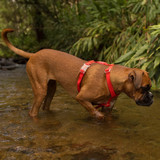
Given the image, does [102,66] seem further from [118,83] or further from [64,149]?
[64,149]

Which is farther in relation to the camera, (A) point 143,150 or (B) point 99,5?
(B) point 99,5

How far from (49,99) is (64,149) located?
7.37 ft

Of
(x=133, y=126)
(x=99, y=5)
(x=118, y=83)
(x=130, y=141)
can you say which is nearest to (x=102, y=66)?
(x=118, y=83)

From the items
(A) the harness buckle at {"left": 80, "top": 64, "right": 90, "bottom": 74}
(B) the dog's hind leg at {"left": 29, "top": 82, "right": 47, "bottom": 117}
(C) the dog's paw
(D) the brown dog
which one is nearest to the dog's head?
(D) the brown dog

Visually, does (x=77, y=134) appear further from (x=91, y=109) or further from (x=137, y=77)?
(x=137, y=77)

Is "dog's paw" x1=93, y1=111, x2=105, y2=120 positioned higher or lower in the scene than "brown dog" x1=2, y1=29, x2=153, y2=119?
lower

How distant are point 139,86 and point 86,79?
40.4 inches

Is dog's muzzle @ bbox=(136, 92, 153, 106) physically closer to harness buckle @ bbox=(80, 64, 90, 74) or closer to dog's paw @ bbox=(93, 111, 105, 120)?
dog's paw @ bbox=(93, 111, 105, 120)

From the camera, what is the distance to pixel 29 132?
411 cm

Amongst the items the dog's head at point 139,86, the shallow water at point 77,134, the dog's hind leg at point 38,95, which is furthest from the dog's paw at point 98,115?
the dog's hind leg at point 38,95

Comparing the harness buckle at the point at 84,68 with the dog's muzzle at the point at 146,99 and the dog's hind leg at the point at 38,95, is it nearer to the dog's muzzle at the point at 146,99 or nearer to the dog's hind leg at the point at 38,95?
the dog's hind leg at the point at 38,95

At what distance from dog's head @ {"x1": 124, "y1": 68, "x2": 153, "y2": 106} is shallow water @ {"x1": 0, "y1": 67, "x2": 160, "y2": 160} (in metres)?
0.52

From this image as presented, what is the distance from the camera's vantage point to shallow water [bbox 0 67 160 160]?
3.23 metres

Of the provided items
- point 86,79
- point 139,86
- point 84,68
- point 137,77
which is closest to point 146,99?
point 139,86
